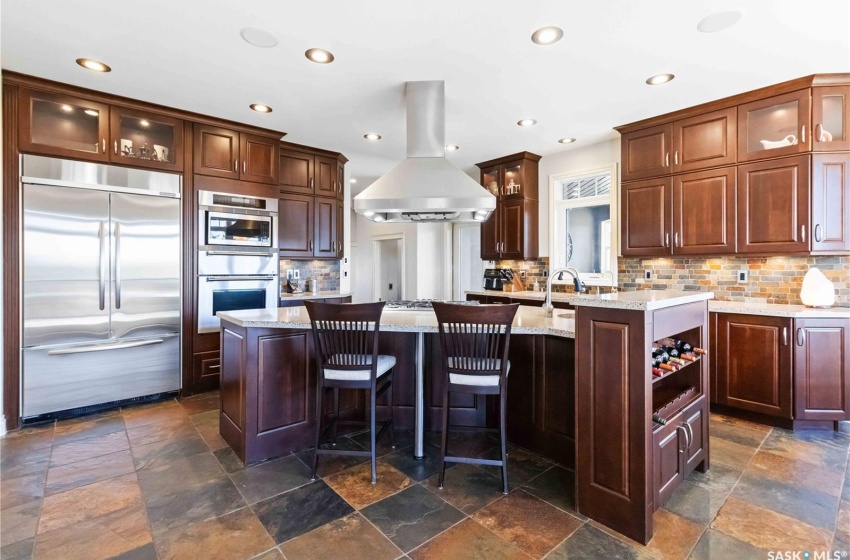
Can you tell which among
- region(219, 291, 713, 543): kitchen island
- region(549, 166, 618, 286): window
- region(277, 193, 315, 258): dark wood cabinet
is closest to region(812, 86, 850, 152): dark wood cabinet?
region(549, 166, 618, 286): window

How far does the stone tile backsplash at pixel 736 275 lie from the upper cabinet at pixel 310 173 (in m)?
3.72

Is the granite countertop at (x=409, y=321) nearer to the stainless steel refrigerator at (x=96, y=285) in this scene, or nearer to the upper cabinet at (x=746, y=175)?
the stainless steel refrigerator at (x=96, y=285)

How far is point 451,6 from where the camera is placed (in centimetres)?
223

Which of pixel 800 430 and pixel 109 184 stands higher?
pixel 109 184

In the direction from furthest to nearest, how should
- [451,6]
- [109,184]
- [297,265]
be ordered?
[297,265] < [109,184] < [451,6]

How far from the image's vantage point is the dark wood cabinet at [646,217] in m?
3.92

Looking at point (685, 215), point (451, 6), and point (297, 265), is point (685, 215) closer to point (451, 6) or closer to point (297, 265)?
point (451, 6)

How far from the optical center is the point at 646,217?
4.06 metres

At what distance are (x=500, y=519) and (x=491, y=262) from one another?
440 centimetres

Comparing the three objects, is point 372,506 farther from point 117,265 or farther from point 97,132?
point 97,132

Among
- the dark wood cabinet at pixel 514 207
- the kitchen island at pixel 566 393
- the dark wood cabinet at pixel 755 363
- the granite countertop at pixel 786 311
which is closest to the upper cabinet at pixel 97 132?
the kitchen island at pixel 566 393

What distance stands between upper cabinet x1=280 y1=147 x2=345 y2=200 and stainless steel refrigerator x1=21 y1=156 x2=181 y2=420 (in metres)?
1.37

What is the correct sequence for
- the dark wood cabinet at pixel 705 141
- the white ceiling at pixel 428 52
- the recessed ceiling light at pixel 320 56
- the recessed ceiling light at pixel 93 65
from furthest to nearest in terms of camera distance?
the dark wood cabinet at pixel 705 141 < the recessed ceiling light at pixel 93 65 < the recessed ceiling light at pixel 320 56 < the white ceiling at pixel 428 52

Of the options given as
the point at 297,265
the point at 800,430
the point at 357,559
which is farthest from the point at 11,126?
the point at 800,430
